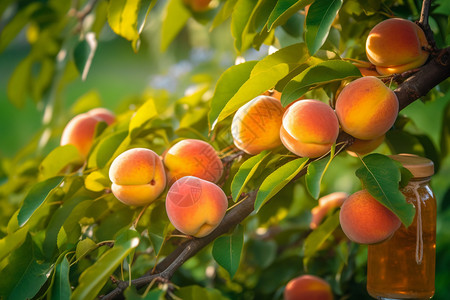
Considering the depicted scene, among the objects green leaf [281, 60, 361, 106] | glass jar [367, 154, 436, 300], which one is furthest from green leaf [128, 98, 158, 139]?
glass jar [367, 154, 436, 300]

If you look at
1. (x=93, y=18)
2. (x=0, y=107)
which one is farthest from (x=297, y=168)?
(x=0, y=107)

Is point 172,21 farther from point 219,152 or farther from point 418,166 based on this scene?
point 418,166

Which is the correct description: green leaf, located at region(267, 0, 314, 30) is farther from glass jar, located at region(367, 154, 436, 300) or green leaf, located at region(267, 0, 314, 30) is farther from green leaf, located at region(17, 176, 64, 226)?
green leaf, located at region(17, 176, 64, 226)

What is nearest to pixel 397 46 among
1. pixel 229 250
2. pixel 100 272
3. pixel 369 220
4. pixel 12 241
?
pixel 369 220

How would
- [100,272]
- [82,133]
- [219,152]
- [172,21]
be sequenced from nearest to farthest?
[100,272]
[219,152]
[82,133]
[172,21]

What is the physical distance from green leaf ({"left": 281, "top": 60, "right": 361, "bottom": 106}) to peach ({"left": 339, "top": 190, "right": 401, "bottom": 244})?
14 cm

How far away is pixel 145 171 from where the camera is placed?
587 millimetres

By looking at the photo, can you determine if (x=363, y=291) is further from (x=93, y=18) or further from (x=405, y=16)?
(x=93, y=18)

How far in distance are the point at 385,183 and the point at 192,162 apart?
235mm

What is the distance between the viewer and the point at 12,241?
59 centimetres

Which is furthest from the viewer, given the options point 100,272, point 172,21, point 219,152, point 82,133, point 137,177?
point 172,21

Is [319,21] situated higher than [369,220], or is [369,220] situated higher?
[319,21]

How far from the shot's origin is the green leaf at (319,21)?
0.55 meters

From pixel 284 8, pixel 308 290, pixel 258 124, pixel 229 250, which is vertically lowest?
pixel 308 290
